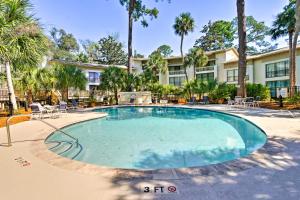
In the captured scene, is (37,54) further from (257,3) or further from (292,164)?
(257,3)

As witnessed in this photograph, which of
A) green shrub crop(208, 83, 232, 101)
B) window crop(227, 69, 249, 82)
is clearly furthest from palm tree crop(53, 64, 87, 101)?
window crop(227, 69, 249, 82)

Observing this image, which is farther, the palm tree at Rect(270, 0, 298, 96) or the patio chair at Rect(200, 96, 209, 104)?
the patio chair at Rect(200, 96, 209, 104)

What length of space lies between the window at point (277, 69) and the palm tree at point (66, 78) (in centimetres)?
2187

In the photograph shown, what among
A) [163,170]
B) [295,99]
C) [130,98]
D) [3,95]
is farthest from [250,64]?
[163,170]

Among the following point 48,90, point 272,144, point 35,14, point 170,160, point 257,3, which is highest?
point 257,3

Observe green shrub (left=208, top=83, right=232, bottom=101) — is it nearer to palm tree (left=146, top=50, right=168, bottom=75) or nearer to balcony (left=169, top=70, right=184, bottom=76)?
palm tree (left=146, top=50, right=168, bottom=75)

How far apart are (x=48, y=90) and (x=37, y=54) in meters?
10.6

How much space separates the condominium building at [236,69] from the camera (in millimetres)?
26344

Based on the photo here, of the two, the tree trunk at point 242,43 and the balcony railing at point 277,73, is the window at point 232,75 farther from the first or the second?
the tree trunk at point 242,43

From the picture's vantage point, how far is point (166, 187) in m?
3.53

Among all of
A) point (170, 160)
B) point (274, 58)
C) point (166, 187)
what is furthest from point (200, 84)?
point (166, 187)

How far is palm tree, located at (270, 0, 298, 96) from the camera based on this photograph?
62.5 ft

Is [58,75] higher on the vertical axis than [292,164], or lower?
higher

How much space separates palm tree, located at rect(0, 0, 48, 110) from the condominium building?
23.0 meters
